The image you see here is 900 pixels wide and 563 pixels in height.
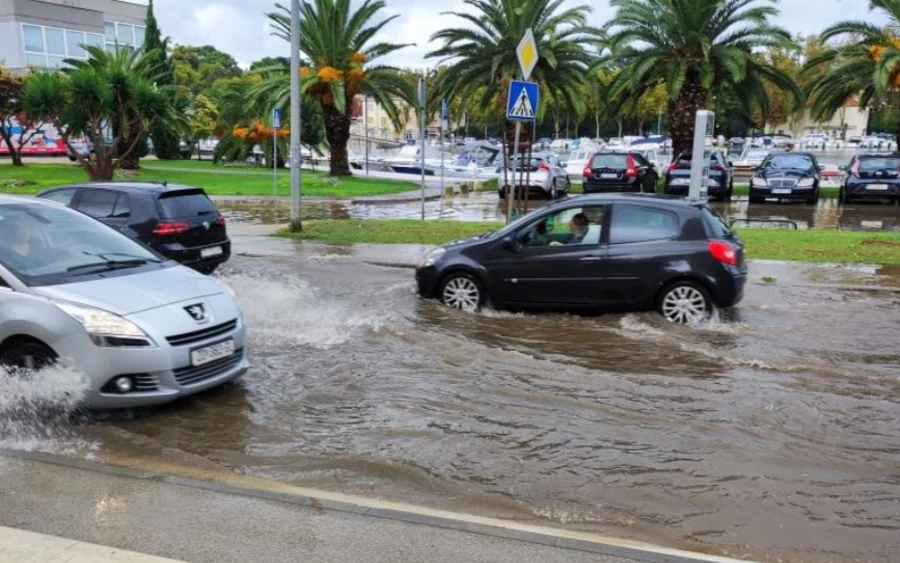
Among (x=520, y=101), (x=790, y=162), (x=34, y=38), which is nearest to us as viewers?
(x=520, y=101)

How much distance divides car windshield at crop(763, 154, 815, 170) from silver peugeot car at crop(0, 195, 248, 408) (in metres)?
22.4

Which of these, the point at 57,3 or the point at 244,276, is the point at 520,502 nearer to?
the point at 244,276

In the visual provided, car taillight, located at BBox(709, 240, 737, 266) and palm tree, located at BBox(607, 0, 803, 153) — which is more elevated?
palm tree, located at BBox(607, 0, 803, 153)

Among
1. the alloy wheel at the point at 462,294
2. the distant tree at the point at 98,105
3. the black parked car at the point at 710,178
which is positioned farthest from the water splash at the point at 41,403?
the distant tree at the point at 98,105

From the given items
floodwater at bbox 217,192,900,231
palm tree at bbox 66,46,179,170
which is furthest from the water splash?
palm tree at bbox 66,46,179,170

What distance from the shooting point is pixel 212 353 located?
612cm

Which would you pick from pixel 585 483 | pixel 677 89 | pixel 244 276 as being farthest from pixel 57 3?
pixel 585 483

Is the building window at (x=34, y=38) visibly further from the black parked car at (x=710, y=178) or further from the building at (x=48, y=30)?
the black parked car at (x=710, y=178)

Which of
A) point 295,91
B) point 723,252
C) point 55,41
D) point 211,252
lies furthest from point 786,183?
point 55,41

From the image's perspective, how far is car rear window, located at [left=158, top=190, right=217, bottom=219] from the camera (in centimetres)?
1148

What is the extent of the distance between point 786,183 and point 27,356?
22.9m

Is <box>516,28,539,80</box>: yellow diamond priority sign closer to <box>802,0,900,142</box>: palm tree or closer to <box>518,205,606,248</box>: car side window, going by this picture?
<box>518,205,606,248</box>: car side window

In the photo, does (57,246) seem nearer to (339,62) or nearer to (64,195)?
(64,195)

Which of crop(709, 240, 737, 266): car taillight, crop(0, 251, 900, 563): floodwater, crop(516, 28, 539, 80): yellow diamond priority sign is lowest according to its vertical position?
crop(0, 251, 900, 563): floodwater
